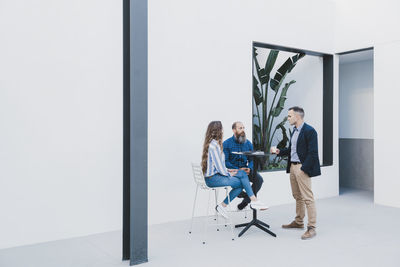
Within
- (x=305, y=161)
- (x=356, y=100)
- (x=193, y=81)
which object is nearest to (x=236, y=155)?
(x=305, y=161)

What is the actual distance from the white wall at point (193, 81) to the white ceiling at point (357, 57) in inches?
64.1

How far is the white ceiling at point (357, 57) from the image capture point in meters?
6.66

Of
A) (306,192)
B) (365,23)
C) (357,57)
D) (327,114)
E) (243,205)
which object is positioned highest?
(365,23)

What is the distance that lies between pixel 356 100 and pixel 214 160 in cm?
458

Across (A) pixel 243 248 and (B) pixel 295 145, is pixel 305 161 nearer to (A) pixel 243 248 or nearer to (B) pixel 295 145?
(B) pixel 295 145

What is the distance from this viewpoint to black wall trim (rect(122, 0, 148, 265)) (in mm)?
3299

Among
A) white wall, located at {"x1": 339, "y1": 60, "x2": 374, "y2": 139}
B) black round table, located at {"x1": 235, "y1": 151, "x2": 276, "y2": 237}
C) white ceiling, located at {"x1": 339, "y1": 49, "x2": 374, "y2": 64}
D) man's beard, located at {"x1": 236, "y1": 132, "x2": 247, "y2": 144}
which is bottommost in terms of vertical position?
black round table, located at {"x1": 235, "y1": 151, "x2": 276, "y2": 237}

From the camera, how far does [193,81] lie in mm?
5129

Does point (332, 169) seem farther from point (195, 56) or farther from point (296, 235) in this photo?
point (195, 56)

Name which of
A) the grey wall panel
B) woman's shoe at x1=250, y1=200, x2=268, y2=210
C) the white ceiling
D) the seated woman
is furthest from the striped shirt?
the grey wall panel

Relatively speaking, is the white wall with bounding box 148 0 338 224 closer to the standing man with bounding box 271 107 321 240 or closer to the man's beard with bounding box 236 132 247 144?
the man's beard with bounding box 236 132 247 144

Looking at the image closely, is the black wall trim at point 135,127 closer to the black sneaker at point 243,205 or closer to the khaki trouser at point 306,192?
the black sneaker at point 243,205
